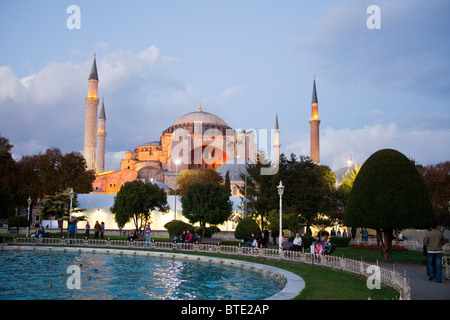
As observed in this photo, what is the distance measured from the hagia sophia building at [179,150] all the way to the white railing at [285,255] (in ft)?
124

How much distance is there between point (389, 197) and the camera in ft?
46.2

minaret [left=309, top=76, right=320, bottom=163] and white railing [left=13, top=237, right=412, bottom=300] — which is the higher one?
minaret [left=309, top=76, right=320, bottom=163]

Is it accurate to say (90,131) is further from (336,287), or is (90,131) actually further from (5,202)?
(336,287)

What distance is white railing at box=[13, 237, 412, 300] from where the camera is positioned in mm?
8672

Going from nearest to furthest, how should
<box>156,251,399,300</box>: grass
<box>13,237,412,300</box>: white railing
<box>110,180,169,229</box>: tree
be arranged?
<box>156,251,399,300</box>: grass, <box>13,237,412,300</box>: white railing, <box>110,180,169,229</box>: tree

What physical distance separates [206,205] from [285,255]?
1236 cm

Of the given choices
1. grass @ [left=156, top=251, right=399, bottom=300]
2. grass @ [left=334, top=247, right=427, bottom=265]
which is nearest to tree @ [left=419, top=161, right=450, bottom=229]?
grass @ [left=334, top=247, right=427, bottom=265]

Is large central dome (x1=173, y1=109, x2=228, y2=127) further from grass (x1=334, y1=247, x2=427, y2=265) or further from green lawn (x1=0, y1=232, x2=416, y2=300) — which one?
green lawn (x1=0, y1=232, x2=416, y2=300)

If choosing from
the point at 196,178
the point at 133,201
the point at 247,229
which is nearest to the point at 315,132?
the point at 196,178

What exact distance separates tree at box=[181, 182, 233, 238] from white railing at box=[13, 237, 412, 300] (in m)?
7.64

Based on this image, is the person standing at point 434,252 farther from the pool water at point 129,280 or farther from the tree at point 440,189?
the tree at point 440,189

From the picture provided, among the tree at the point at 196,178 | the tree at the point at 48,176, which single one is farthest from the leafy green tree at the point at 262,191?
the tree at the point at 196,178

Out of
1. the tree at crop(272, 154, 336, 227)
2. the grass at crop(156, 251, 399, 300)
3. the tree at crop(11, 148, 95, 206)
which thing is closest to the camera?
the grass at crop(156, 251, 399, 300)
